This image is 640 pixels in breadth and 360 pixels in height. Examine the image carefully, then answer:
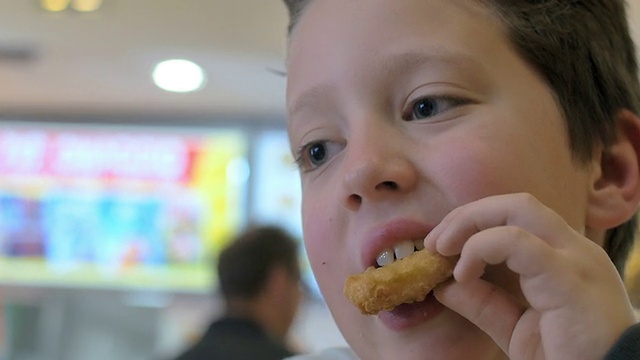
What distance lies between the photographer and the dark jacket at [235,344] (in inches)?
77.0

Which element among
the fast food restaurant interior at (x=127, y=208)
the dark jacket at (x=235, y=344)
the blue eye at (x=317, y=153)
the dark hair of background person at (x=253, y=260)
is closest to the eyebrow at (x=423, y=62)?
the blue eye at (x=317, y=153)

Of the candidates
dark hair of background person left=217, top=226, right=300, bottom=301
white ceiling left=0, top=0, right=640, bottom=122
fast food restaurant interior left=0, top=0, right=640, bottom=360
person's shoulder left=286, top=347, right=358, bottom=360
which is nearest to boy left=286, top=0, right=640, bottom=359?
person's shoulder left=286, top=347, right=358, bottom=360

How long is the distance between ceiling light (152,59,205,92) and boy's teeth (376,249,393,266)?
2.08 metres

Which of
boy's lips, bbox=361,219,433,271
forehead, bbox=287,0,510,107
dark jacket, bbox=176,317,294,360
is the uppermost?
forehead, bbox=287,0,510,107

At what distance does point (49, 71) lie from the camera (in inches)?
108

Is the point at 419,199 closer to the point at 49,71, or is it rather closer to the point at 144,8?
the point at 144,8

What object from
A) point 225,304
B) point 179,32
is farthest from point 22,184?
point 225,304

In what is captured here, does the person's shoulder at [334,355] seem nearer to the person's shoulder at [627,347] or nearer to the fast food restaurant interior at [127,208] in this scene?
the person's shoulder at [627,347]

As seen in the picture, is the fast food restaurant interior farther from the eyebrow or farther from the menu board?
the eyebrow

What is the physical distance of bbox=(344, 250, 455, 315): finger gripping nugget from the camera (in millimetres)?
539

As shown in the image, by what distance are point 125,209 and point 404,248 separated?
8.32 ft

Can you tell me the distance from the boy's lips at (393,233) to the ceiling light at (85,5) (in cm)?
191

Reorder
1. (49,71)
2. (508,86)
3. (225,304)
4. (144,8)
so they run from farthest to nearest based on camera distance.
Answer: (49,71) → (144,8) → (225,304) → (508,86)

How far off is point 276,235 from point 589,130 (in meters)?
1.68
